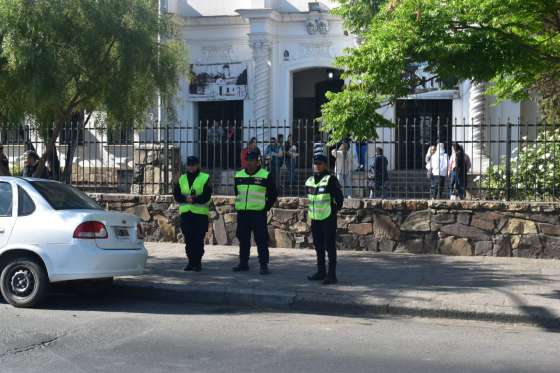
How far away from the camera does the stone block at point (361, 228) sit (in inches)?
502

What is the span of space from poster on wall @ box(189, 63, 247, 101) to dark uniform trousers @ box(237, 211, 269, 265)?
44.7 feet

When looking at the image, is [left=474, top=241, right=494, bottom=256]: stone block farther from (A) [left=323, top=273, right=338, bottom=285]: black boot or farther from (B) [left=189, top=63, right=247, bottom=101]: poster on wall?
(B) [left=189, top=63, right=247, bottom=101]: poster on wall

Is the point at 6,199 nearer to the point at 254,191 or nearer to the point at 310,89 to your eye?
the point at 254,191

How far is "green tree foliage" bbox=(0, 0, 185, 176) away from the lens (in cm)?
997

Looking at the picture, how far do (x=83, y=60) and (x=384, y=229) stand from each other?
543cm

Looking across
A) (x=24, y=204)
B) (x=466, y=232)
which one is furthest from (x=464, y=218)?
(x=24, y=204)

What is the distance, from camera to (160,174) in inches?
558

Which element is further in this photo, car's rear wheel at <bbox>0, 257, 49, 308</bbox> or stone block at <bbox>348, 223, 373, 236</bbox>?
stone block at <bbox>348, 223, 373, 236</bbox>

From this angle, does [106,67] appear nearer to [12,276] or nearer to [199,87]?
[12,276]

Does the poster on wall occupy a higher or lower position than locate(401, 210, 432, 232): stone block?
higher

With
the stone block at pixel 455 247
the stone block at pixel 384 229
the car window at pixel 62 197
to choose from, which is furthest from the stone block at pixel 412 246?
the car window at pixel 62 197

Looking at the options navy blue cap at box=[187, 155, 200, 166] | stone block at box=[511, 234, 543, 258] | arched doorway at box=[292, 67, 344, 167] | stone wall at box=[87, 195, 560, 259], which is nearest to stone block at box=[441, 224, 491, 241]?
stone wall at box=[87, 195, 560, 259]

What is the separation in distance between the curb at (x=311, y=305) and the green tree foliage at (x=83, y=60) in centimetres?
265

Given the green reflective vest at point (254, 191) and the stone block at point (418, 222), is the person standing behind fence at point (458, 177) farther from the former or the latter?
the green reflective vest at point (254, 191)
